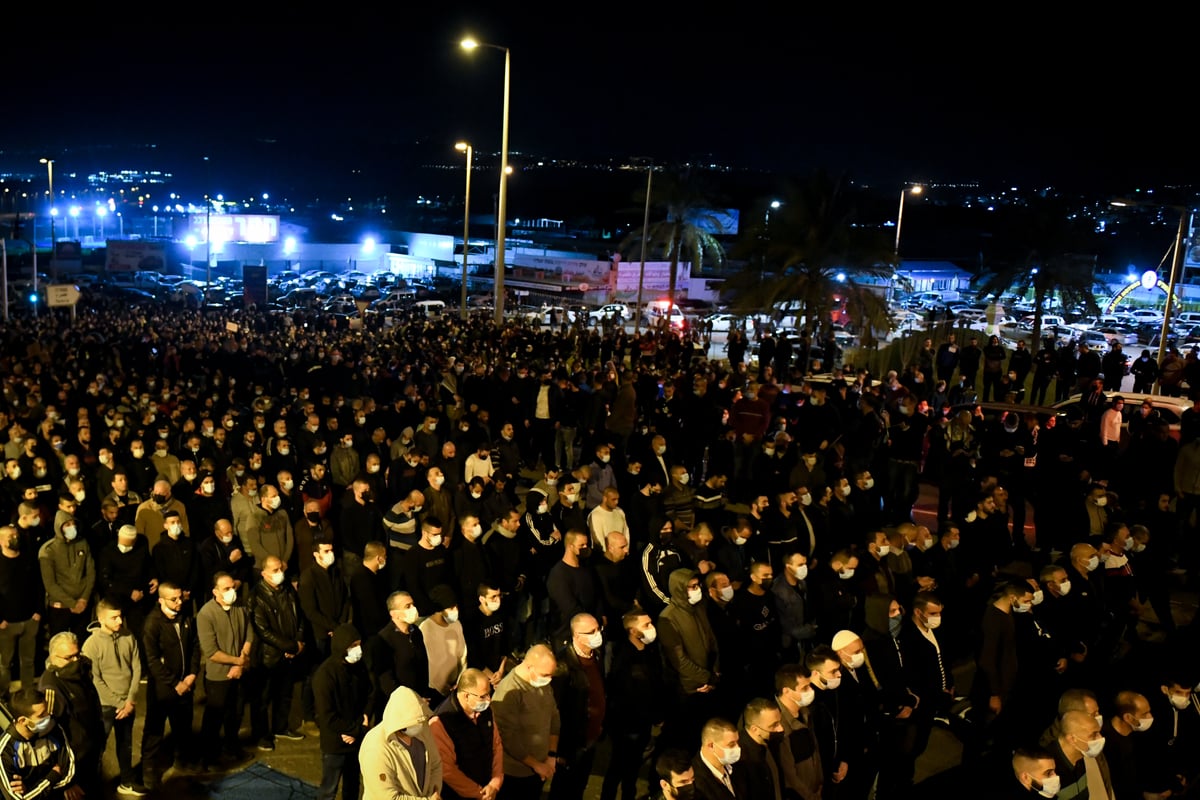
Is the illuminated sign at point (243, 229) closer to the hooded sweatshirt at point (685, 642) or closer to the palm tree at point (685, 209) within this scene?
the palm tree at point (685, 209)

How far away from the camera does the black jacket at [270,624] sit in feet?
22.1

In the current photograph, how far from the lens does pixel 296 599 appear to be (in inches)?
276

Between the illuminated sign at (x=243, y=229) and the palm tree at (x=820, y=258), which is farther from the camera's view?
the illuminated sign at (x=243, y=229)

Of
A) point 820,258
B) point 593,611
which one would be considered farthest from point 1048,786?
point 820,258

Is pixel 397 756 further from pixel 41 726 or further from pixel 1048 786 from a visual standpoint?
pixel 1048 786

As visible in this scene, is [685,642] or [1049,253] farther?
[1049,253]

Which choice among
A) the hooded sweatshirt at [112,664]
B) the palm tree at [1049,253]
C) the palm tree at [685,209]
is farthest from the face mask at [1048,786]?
the palm tree at [685,209]

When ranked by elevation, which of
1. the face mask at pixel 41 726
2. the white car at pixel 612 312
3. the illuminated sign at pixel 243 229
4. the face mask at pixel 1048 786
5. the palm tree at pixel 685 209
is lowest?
the white car at pixel 612 312

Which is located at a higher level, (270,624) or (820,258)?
(820,258)

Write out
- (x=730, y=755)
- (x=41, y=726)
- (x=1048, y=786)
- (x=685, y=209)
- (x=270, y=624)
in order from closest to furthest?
(x=1048, y=786)
(x=730, y=755)
(x=41, y=726)
(x=270, y=624)
(x=685, y=209)

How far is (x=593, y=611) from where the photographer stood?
730cm

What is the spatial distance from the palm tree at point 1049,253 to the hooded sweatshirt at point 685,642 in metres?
26.6

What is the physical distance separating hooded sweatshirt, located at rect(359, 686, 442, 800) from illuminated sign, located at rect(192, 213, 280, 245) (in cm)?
7507

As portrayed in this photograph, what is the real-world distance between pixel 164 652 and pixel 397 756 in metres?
2.34
